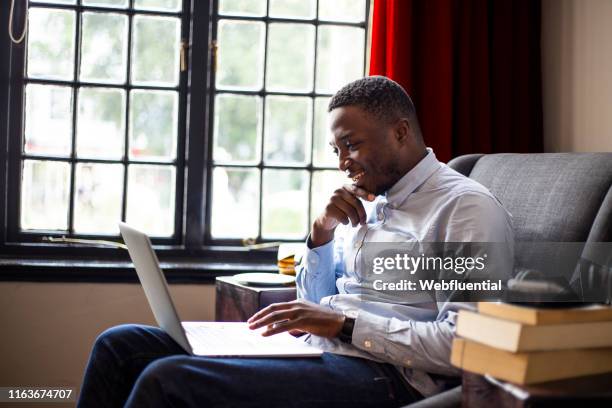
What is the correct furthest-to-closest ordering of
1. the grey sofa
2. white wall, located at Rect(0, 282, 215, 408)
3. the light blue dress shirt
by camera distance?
white wall, located at Rect(0, 282, 215, 408) < the grey sofa < the light blue dress shirt

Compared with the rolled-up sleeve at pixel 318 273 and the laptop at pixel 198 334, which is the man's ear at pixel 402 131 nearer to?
the rolled-up sleeve at pixel 318 273

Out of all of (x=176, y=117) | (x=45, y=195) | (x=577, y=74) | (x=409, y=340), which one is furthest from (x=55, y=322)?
(x=577, y=74)

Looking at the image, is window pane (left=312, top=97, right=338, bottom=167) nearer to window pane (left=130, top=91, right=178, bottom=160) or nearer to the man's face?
window pane (left=130, top=91, right=178, bottom=160)

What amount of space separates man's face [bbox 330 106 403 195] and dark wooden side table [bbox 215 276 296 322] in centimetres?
55

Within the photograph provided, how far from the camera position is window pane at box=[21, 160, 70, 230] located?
2.71m

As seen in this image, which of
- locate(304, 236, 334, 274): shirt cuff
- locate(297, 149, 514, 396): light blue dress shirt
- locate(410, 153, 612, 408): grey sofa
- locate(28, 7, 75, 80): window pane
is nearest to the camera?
locate(297, 149, 514, 396): light blue dress shirt

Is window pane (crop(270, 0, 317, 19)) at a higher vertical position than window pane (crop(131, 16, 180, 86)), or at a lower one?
higher

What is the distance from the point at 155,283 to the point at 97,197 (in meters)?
1.36

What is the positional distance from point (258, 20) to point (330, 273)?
4.05 ft

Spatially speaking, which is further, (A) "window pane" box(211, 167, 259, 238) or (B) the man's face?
(A) "window pane" box(211, 167, 259, 238)

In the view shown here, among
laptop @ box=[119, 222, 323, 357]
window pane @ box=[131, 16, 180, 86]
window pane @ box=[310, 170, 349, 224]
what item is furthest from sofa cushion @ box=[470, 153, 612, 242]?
window pane @ box=[131, 16, 180, 86]

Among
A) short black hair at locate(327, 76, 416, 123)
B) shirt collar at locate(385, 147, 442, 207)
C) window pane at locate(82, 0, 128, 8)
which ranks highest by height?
window pane at locate(82, 0, 128, 8)

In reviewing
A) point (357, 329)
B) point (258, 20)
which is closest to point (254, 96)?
point (258, 20)

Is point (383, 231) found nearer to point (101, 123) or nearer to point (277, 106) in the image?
point (277, 106)
